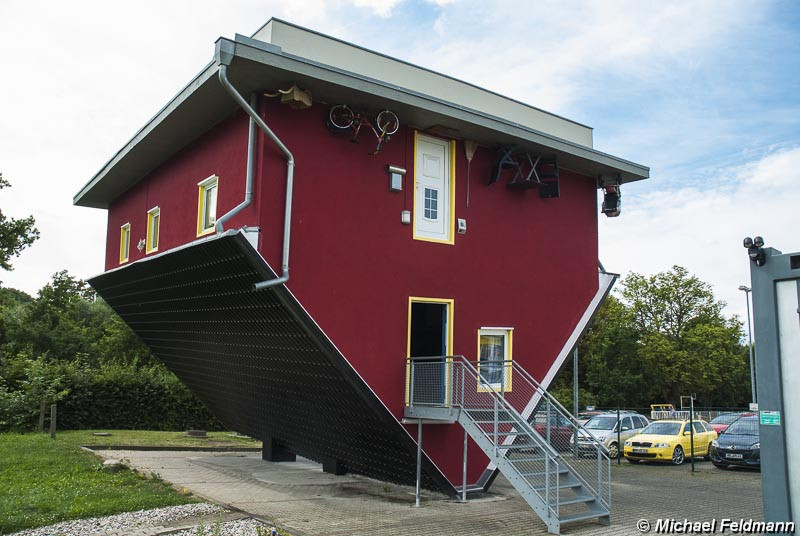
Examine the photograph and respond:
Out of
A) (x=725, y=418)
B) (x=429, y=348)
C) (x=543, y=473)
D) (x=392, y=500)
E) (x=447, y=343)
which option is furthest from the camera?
(x=725, y=418)

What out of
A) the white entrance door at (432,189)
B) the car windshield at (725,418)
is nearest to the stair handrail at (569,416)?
the white entrance door at (432,189)

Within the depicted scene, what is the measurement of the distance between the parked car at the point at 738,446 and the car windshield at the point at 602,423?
3.95 metres

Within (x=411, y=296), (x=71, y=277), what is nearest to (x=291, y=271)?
(x=411, y=296)

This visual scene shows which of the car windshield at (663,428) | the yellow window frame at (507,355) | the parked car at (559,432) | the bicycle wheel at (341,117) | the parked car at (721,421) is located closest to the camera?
the bicycle wheel at (341,117)

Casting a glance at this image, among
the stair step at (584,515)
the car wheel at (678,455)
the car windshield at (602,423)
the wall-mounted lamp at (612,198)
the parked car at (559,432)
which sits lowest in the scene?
the car wheel at (678,455)

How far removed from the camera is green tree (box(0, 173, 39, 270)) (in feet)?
95.5

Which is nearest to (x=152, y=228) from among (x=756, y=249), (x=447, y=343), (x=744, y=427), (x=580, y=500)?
(x=447, y=343)

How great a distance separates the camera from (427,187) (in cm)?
1292

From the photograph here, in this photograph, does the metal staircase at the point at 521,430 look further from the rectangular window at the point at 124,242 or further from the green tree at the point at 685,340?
the green tree at the point at 685,340

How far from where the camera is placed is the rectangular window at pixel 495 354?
43.0 feet

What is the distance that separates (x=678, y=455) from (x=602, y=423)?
3.19 meters

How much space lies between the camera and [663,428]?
21500 mm

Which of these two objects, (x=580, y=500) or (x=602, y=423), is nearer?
(x=580, y=500)

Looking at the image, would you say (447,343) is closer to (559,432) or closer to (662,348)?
(559,432)
